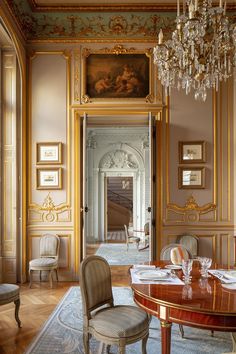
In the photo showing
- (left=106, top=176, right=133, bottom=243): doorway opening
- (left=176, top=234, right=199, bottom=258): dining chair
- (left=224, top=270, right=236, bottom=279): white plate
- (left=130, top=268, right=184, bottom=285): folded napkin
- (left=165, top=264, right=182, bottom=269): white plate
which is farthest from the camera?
(left=106, top=176, right=133, bottom=243): doorway opening

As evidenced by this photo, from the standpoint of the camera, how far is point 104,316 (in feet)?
7.86

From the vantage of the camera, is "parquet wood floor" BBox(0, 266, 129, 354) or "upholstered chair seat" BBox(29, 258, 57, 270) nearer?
"parquet wood floor" BBox(0, 266, 129, 354)

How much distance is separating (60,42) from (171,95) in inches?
73.8

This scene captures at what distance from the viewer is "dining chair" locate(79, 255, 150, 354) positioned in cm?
222

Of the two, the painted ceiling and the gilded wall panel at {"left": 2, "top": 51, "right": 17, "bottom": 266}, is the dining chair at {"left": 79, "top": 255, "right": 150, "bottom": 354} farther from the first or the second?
the painted ceiling

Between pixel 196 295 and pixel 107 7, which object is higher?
pixel 107 7

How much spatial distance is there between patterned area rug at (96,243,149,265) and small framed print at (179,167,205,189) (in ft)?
7.44

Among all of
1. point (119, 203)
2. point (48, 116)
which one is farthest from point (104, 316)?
point (119, 203)

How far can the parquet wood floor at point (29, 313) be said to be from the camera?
9.77ft

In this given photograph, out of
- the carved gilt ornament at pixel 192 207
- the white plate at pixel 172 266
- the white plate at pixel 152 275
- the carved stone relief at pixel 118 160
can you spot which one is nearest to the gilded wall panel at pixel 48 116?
the carved gilt ornament at pixel 192 207

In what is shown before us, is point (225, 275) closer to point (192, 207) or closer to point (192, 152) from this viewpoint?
point (192, 207)

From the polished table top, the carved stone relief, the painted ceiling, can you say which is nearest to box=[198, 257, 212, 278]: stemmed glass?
the polished table top

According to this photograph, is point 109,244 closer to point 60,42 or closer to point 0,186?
point 0,186

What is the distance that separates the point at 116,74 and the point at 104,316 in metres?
3.77
